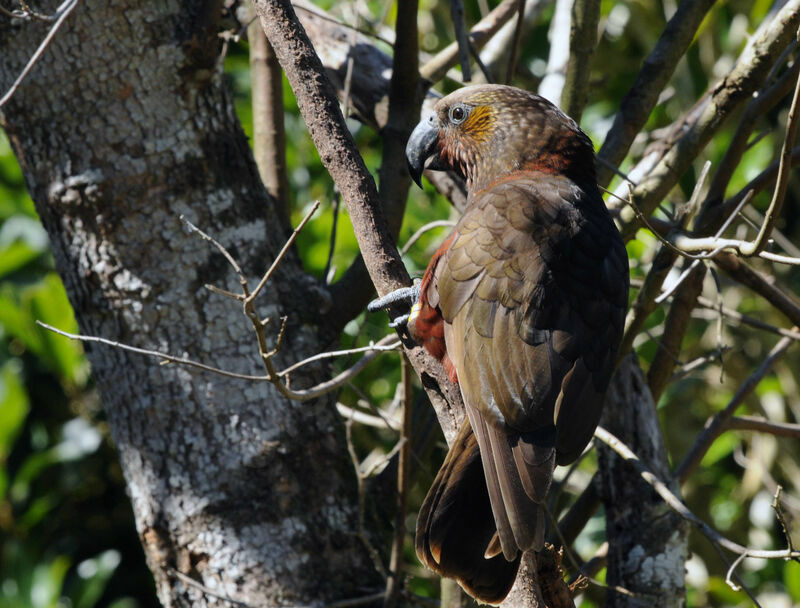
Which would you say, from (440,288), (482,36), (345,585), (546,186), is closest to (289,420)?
(345,585)

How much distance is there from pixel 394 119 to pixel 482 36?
416mm

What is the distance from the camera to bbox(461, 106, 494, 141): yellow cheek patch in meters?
2.29

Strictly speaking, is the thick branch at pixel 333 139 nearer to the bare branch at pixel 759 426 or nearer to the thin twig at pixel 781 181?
the thin twig at pixel 781 181

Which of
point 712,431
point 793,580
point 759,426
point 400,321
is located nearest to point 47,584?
point 400,321

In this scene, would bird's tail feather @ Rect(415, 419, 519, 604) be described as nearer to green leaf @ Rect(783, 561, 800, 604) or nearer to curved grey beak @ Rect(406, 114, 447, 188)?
curved grey beak @ Rect(406, 114, 447, 188)

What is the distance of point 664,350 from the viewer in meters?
2.35

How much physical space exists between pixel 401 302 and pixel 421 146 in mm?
672

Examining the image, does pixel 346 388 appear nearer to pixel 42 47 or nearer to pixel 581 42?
pixel 581 42

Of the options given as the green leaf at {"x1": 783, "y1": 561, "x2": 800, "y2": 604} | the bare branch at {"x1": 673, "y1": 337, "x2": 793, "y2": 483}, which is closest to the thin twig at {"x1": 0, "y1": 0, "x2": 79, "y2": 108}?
the bare branch at {"x1": 673, "y1": 337, "x2": 793, "y2": 483}

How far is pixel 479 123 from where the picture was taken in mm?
2303

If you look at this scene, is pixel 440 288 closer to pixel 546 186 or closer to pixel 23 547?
pixel 546 186

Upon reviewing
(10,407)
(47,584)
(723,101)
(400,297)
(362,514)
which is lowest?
(47,584)

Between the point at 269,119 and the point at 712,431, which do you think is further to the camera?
the point at 269,119

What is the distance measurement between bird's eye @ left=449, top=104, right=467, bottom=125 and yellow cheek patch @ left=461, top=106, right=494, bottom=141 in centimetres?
2
